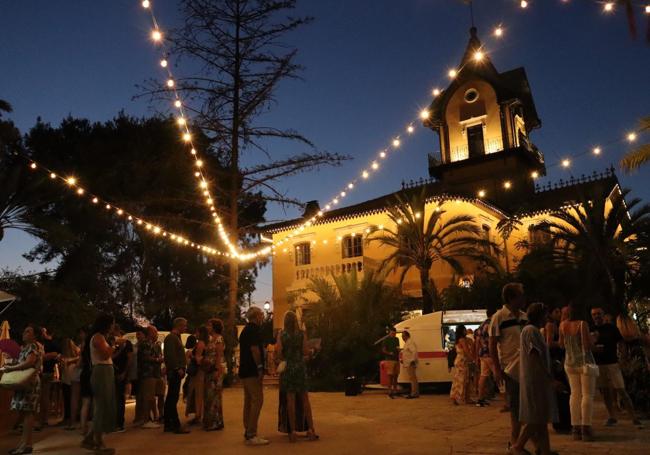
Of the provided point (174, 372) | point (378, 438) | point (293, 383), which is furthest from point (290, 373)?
point (174, 372)

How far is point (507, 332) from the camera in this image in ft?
19.5

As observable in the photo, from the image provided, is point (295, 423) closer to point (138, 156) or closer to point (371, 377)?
point (371, 377)

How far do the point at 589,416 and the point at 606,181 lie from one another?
71.5 feet

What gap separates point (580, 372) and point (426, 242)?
15.2 meters

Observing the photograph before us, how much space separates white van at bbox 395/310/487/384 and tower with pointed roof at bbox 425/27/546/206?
47.9 ft

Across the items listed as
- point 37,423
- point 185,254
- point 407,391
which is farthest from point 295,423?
point 185,254

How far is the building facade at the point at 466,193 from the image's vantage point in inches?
997

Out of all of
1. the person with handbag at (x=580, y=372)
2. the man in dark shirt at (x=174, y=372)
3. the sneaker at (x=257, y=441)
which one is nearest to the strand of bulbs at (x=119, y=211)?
the man in dark shirt at (x=174, y=372)

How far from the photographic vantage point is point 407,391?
14.4 m

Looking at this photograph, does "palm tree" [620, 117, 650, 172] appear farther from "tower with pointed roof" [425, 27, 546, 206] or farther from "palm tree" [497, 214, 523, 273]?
"tower with pointed roof" [425, 27, 546, 206]

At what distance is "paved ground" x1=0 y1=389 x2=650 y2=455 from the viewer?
6.43 meters

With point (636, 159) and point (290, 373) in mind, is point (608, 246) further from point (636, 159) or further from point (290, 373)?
point (290, 373)

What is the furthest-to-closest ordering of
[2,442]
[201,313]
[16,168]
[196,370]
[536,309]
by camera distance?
[201,313] < [16,168] < [196,370] < [2,442] < [536,309]

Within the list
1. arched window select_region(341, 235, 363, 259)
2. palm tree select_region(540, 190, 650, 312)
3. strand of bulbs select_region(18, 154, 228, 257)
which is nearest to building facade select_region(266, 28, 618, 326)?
arched window select_region(341, 235, 363, 259)
